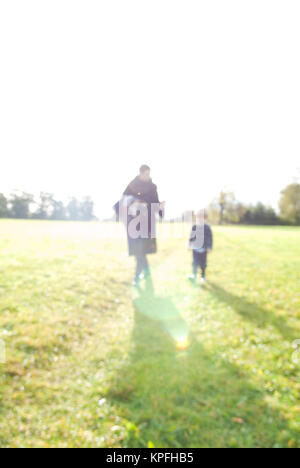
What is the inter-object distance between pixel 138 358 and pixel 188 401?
5.87ft

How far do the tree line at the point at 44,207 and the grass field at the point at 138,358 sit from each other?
0.32 m

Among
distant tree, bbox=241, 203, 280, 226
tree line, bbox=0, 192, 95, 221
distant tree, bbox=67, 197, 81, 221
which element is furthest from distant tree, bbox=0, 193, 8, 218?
distant tree, bbox=241, 203, 280, 226

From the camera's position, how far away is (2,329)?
24.3 ft

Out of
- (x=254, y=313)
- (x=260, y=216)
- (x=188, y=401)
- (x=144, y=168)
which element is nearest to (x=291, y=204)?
(x=260, y=216)

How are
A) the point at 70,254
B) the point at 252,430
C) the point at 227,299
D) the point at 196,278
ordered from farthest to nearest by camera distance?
the point at 70,254
the point at 196,278
the point at 227,299
the point at 252,430

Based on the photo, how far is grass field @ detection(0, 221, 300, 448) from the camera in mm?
4992

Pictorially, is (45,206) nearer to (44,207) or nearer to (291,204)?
(44,207)

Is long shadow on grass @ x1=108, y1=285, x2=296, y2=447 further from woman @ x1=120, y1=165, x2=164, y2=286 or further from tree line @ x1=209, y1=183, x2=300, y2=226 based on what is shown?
woman @ x1=120, y1=165, x2=164, y2=286

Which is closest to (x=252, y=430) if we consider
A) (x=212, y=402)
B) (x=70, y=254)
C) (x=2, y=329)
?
(x=212, y=402)

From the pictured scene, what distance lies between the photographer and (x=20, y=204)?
119 cm
